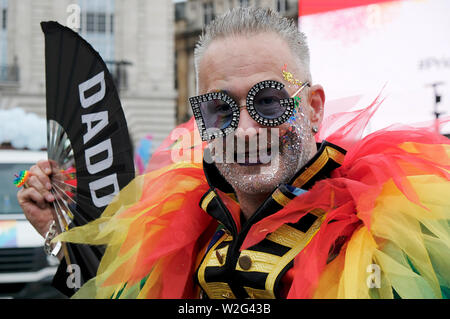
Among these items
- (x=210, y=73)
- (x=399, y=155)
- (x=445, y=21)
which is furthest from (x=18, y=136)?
(x=399, y=155)

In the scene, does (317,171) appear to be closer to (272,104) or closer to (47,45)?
(272,104)

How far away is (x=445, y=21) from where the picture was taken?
12.9 ft

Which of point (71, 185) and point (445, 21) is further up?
point (445, 21)

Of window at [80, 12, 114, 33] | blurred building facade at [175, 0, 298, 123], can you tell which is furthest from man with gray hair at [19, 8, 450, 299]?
blurred building facade at [175, 0, 298, 123]

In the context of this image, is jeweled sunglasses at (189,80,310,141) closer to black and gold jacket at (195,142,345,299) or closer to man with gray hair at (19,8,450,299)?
man with gray hair at (19,8,450,299)

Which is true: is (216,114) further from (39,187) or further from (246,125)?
(39,187)

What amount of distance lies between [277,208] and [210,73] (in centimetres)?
46

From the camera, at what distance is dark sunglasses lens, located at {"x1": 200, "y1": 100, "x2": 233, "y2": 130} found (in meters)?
1.49

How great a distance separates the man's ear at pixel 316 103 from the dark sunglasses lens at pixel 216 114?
11.3 inches

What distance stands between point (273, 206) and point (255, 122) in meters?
0.25

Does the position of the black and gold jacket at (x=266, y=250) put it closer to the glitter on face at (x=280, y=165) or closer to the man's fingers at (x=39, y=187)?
the glitter on face at (x=280, y=165)

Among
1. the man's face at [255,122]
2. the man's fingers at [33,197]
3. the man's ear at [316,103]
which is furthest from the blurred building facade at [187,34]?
the man's face at [255,122]
